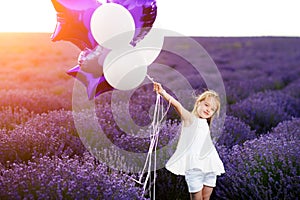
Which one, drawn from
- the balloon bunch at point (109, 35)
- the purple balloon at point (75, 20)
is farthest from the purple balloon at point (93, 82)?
the purple balloon at point (75, 20)

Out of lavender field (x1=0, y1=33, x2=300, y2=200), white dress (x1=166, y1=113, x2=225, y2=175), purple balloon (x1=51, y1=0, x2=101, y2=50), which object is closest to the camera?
lavender field (x1=0, y1=33, x2=300, y2=200)

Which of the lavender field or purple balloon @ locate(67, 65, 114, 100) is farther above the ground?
purple balloon @ locate(67, 65, 114, 100)

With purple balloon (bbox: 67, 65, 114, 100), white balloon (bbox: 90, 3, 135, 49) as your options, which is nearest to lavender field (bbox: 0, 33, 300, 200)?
→ purple balloon (bbox: 67, 65, 114, 100)

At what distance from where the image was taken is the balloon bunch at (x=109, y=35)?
252 centimetres

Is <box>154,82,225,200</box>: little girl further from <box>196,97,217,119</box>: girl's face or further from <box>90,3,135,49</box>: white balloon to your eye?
<box>90,3,135,49</box>: white balloon

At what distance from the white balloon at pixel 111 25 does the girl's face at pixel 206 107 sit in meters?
0.54

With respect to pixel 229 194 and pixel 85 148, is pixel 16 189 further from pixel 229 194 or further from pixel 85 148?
pixel 229 194

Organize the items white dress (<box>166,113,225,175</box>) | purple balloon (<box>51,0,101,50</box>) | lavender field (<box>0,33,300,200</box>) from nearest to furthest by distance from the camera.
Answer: lavender field (<box>0,33,300,200</box>)
purple balloon (<box>51,0,101,50</box>)
white dress (<box>166,113,225,175</box>)

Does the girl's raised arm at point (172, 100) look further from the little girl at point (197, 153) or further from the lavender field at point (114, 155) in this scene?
the lavender field at point (114, 155)

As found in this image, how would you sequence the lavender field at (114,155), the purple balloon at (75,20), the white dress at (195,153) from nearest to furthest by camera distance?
the lavender field at (114,155)
the purple balloon at (75,20)
the white dress at (195,153)

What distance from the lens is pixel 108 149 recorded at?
3.34m

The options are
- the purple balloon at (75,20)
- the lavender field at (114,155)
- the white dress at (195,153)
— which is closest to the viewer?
the lavender field at (114,155)

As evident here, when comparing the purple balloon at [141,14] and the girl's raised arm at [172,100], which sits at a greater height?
the purple balloon at [141,14]

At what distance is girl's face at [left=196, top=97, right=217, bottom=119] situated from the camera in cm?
272
